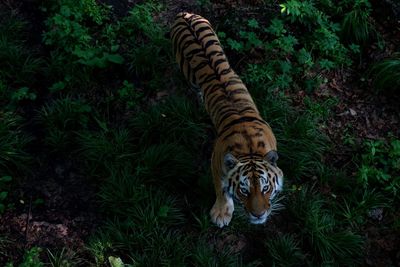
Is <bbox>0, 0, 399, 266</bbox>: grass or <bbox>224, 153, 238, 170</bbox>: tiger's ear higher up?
<bbox>224, 153, 238, 170</bbox>: tiger's ear

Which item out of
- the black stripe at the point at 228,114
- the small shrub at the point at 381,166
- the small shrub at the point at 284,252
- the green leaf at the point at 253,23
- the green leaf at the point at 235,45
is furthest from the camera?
the green leaf at the point at 253,23

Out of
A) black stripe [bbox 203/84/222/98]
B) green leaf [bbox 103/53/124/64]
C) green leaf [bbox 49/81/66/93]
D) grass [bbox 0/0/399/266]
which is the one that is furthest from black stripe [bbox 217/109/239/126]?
green leaf [bbox 49/81/66/93]

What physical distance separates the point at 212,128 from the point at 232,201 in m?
1.12

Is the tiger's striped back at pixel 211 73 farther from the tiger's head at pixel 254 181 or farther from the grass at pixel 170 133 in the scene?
the tiger's head at pixel 254 181

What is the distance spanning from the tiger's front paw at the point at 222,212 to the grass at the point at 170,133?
9 centimetres

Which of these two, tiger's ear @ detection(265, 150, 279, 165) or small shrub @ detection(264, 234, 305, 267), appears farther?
small shrub @ detection(264, 234, 305, 267)

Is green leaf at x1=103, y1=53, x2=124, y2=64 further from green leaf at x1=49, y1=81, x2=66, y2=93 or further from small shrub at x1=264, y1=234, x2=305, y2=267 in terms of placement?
small shrub at x1=264, y1=234, x2=305, y2=267

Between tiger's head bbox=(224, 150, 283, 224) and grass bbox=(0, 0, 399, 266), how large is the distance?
73 cm

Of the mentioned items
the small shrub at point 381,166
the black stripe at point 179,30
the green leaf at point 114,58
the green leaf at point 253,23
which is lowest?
the small shrub at point 381,166

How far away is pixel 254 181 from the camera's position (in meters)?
3.83

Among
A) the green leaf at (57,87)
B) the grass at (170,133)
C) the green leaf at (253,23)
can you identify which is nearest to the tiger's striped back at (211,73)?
the grass at (170,133)

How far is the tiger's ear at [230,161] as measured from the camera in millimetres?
3943

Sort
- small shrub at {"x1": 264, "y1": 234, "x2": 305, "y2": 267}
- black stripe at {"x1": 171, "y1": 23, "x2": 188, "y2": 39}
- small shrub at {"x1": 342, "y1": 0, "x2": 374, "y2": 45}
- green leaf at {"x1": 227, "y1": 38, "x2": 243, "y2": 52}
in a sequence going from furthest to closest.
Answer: small shrub at {"x1": 342, "y1": 0, "x2": 374, "y2": 45}, green leaf at {"x1": 227, "y1": 38, "x2": 243, "y2": 52}, black stripe at {"x1": 171, "y1": 23, "x2": 188, "y2": 39}, small shrub at {"x1": 264, "y1": 234, "x2": 305, "y2": 267}

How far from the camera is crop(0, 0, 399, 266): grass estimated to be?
4555mm
